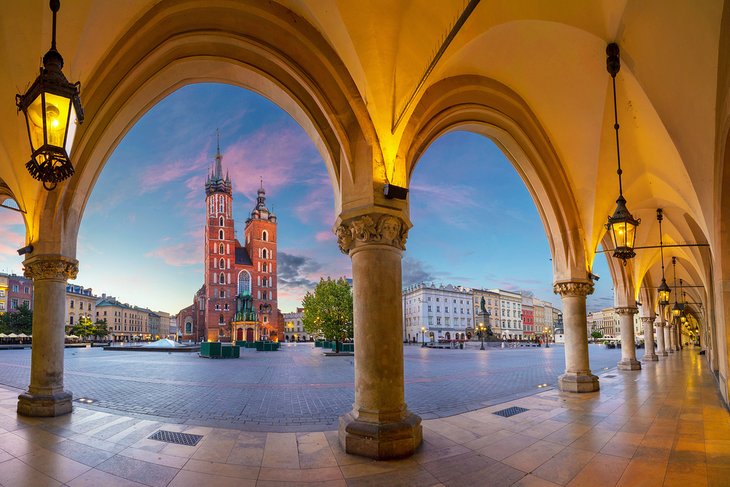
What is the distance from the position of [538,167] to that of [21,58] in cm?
1006

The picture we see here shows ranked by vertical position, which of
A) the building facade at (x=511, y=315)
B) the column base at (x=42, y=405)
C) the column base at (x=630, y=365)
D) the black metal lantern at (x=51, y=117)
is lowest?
the building facade at (x=511, y=315)

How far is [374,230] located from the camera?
5523 mm

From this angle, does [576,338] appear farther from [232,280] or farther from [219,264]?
[219,264]

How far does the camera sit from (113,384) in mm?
11883

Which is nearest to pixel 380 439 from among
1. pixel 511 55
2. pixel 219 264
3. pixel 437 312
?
pixel 511 55

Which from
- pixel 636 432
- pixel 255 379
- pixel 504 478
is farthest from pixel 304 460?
pixel 255 379

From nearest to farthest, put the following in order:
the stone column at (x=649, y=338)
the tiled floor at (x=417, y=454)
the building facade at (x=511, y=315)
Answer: the tiled floor at (x=417, y=454) → the stone column at (x=649, y=338) → the building facade at (x=511, y=315)

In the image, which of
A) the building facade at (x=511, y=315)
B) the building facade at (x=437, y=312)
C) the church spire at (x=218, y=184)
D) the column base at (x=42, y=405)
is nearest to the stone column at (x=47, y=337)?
the column base at (x=42, y=405)

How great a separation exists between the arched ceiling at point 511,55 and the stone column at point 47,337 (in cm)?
135

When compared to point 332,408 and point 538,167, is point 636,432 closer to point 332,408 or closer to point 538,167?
point 332,408

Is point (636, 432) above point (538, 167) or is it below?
below

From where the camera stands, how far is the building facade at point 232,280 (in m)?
70.8

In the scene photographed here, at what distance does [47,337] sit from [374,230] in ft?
21.0

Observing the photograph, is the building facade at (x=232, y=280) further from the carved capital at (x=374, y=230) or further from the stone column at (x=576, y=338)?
the carved capital at (x=374, y=230)
